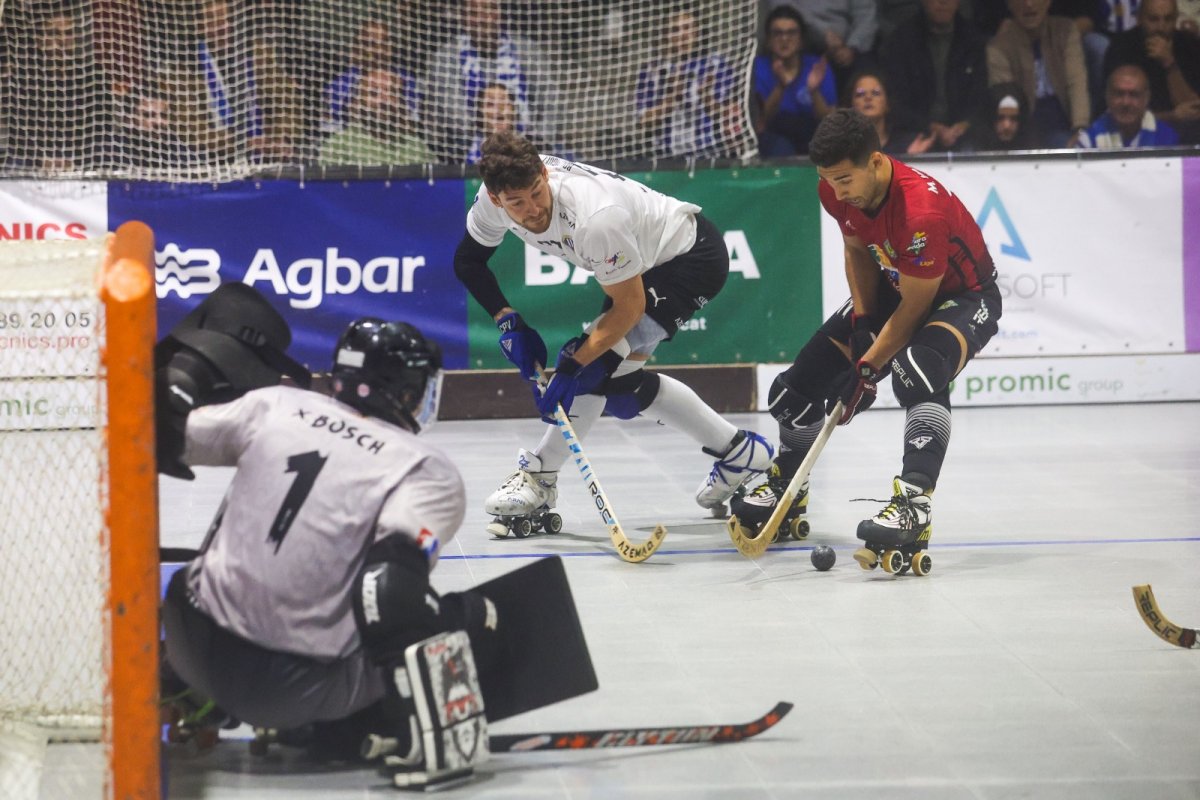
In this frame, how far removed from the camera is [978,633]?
397 centimetres

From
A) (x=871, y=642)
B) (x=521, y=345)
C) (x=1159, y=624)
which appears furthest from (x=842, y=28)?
(x=1159, y=624)

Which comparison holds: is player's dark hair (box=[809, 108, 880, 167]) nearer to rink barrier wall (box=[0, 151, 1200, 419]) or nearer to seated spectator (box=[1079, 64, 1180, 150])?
rink barrier wall (box=[0, 151, 1200, 419])

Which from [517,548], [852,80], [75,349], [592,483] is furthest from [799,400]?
[852,80]

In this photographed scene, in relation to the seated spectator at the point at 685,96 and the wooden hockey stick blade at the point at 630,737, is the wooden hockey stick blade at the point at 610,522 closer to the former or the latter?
→ the wooden hockey stick blade at the point at 630,737

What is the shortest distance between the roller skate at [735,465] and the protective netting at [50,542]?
2039 millimetres

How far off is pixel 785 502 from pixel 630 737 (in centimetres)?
189

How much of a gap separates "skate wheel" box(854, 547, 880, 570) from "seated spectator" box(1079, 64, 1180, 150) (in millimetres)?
4878

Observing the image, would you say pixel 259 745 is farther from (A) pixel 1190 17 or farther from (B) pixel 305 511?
(A) pixel 1190 17

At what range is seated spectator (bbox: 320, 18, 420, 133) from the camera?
816cm

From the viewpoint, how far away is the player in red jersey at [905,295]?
446 cm

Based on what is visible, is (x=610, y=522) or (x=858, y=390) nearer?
(x=858, y=390)

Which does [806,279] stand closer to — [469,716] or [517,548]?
[517,548]

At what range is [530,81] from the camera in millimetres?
8383

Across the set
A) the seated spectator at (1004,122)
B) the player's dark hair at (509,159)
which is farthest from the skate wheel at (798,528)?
the seated spectator at (1004,122)
